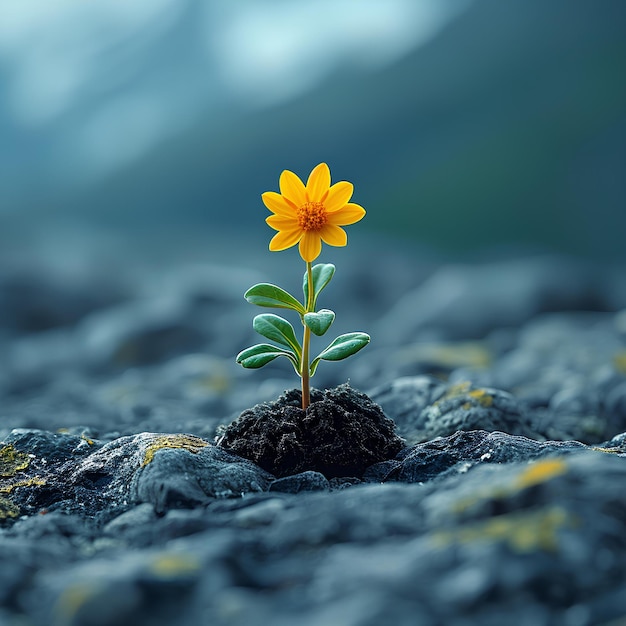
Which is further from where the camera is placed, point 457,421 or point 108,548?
point 457,421

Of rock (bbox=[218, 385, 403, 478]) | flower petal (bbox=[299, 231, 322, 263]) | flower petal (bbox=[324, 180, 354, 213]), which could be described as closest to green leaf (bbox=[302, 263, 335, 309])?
flower petal (bbox=[299, 231, 322, 263])

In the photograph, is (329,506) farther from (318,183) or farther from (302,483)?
(318,183)

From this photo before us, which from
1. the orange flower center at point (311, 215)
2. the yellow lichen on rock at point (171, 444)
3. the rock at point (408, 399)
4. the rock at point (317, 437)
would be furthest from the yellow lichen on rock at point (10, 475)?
the rock at point (408, 399)

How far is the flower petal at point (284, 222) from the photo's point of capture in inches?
179

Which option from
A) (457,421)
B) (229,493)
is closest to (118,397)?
(457,421)

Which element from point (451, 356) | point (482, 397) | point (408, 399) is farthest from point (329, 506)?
point (451, 356)

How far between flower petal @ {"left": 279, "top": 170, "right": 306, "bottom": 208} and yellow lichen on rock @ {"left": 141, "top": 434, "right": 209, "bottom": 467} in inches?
63.2

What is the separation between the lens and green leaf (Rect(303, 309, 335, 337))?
14.0ft

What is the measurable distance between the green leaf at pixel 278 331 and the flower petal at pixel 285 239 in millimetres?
512

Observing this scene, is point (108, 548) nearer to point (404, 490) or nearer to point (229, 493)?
point (229, 493)

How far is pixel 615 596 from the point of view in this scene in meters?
2.46

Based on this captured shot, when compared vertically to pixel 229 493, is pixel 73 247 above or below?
above

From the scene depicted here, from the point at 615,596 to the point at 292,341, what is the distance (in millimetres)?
2766

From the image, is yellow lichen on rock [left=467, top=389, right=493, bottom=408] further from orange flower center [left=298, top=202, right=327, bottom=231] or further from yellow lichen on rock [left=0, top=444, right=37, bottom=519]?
yellow lichen on rock [left=0, top=444, right=37, bottom=519]
